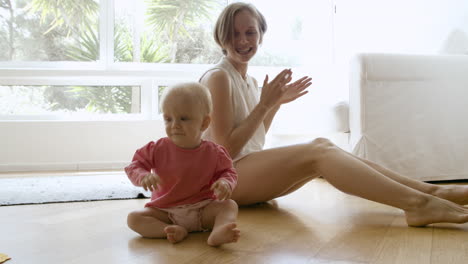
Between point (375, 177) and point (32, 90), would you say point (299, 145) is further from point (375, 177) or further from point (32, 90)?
point (32, 90)

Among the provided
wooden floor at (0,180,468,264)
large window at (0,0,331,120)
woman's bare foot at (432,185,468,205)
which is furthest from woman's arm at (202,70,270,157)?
large window at (0,0,331,120)

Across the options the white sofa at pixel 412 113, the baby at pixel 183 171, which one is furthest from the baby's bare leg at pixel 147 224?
the white sofa at pixel 412 113

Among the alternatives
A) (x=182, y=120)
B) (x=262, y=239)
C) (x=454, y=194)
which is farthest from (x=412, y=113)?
(x=182, y=120)

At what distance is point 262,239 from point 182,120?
0.42 metres

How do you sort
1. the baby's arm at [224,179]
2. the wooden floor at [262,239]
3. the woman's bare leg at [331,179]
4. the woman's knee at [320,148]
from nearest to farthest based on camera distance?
1. the wooden floor at [262,239]
2. the baby's arm at [224,179]
3. the woman's bare leg at [331,179]
4. the woman's knee at [320,148]

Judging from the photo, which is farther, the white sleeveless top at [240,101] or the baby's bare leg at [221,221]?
the white sleeveless top at [240,101]

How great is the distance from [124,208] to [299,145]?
2.70 ft

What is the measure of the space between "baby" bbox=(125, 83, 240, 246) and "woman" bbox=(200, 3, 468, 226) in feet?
1.08

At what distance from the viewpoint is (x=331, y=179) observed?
164 centimetres

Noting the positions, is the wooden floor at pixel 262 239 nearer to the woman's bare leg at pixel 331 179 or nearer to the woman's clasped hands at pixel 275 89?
the woman's bare leg at pixel 331 179

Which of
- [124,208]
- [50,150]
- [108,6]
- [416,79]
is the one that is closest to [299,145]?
[124,208]

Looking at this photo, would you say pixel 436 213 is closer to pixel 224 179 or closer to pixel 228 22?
pixel 224 179

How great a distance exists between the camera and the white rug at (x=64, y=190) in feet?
7.68

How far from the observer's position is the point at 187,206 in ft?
4.86
